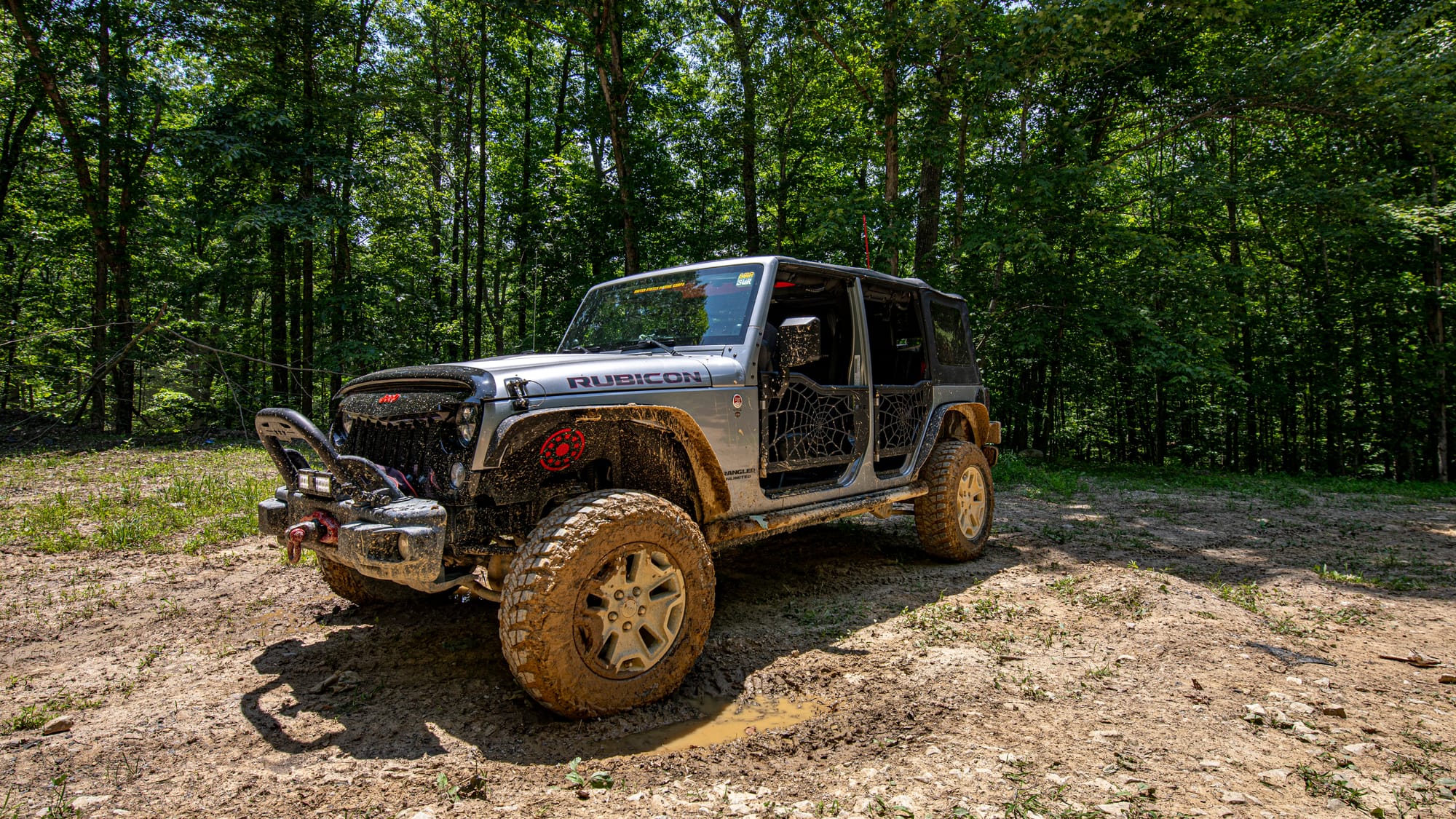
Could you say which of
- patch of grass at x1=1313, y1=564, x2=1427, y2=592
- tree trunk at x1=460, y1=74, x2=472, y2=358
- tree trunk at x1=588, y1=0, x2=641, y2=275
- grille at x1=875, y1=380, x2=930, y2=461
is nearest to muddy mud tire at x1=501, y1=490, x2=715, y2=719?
grille at x1=875, y1=380, x2=930, y2=461

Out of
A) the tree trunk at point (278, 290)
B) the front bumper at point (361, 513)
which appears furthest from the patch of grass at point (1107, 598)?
the tree trunk at point (278, 290)

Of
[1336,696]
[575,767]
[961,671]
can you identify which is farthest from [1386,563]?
[575,767]

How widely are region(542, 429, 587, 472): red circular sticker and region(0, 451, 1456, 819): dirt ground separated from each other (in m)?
1.05

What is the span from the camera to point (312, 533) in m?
2.77

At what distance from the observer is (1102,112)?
46.5ft

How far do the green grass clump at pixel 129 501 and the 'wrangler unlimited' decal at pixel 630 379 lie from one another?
430 centimetres

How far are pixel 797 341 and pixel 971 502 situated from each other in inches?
105

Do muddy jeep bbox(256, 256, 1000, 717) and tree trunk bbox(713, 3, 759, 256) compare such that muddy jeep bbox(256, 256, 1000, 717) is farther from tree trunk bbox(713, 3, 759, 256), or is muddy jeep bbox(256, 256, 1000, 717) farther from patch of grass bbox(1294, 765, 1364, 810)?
tree trunk bbox(713, 3, 759, 256)

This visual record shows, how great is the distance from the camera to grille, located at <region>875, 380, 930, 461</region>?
4.76 meters

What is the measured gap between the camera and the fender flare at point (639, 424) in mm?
2686

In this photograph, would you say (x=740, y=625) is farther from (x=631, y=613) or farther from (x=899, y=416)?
(x=899, y=416)

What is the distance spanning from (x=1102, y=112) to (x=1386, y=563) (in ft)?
38.8

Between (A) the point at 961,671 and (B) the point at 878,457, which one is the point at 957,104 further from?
(A) the point at 961,671

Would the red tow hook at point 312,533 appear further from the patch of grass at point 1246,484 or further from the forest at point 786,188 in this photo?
the patch of grass at point 1246,484
